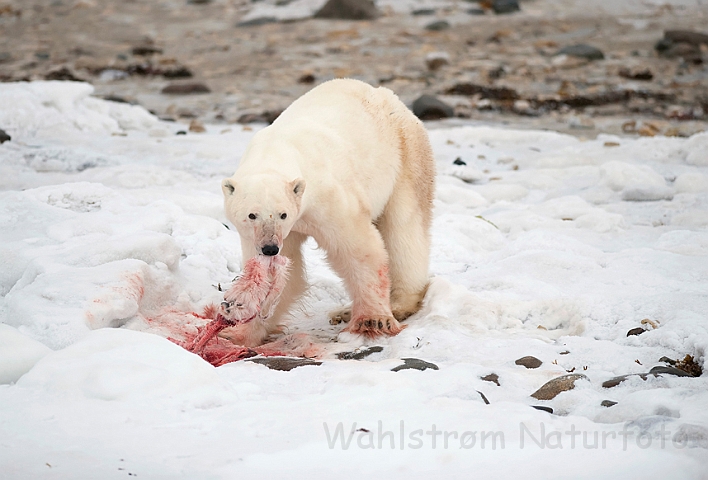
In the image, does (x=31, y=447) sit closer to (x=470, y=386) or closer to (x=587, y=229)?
(x=470, y=386)

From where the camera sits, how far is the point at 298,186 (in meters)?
3.46

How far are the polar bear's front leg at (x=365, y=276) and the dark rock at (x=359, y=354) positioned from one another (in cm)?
15

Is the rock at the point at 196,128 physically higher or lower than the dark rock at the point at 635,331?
higher

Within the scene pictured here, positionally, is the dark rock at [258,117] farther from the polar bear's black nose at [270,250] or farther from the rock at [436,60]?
the polar bear's black nose at [270,250]

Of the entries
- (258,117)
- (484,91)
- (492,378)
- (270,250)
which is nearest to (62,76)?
(258,117)

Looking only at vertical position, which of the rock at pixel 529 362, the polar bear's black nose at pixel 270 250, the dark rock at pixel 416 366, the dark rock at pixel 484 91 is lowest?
the rock at pixel 529 362

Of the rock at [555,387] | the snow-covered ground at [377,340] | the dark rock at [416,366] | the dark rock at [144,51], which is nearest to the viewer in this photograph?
the snow-covered ground at [377,340]

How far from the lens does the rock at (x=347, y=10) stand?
18781mm

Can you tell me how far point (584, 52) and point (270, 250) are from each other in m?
13.2

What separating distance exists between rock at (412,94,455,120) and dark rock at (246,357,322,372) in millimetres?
7714

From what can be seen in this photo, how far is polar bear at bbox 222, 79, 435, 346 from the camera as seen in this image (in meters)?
3.46

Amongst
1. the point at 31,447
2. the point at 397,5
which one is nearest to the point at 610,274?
the point at 31,447

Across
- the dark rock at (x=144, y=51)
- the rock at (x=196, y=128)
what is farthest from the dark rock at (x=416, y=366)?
the dark rock at (x=144, y=51)

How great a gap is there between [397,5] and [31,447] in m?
19.3
